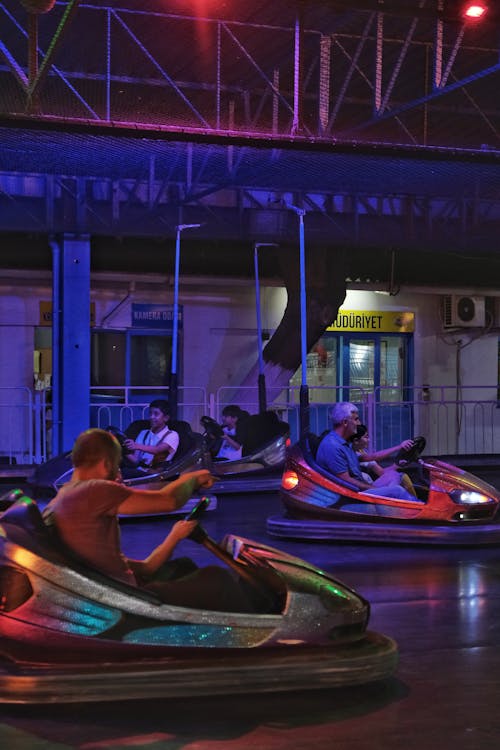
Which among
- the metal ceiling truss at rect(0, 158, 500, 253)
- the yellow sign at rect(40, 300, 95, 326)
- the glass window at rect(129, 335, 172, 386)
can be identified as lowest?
the glass window at rect(129, 335, 172, 386)

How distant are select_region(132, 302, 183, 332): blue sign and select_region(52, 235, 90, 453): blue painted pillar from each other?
188 centimetres

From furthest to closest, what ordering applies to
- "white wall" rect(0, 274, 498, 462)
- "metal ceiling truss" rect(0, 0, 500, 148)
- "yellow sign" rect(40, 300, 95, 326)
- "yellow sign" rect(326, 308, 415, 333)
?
"yellow sign" rect(326, 308, 415, 333) → "yellow sign" rect(40, 300, 95, 326) → "white wall" rect(0, 274, 498, 462) → "metal ceiling truss" rect(0, 0, 500, 148)

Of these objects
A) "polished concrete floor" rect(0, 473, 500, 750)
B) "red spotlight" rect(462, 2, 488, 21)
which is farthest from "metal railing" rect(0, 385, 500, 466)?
"polished concrete floor" rect(0, 473, 500, 750)

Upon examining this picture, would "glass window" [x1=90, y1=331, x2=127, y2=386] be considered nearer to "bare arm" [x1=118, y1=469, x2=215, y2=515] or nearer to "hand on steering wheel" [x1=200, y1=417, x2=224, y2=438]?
"hand on steering wheel" [x1=200, y1=417, x2=224, y2=438]

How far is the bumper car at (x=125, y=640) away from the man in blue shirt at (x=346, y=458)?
329cm

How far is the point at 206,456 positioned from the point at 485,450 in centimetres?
712

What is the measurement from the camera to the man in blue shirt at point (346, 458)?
6688 millimetres

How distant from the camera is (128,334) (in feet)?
42.9

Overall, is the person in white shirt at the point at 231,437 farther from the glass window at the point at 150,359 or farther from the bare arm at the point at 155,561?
the bare arm at the point at 155,561

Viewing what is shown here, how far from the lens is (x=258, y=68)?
7117 mm

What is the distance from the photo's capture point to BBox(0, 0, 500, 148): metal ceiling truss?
23.4 ft

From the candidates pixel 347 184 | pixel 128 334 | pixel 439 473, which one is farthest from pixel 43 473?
pixel 128 334

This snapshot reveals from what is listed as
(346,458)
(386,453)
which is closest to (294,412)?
(386,453)

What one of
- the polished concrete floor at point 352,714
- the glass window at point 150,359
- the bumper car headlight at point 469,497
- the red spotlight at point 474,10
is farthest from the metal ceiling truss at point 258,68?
the polished concrete floor at point 352,714
